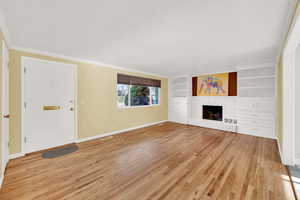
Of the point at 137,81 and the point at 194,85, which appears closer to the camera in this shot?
the point at 137,81

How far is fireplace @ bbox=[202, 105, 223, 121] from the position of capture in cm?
480

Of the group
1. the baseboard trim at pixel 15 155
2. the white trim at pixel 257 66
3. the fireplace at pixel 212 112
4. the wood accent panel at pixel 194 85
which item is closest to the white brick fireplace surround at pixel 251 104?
the white trim at pixel 257 66

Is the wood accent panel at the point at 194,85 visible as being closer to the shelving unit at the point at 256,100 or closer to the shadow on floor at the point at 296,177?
the shelving unit at the point at 256,100

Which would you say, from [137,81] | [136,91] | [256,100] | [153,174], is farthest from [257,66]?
[153,174]

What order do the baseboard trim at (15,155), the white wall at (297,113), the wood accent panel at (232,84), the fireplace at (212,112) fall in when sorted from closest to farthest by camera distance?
the white wall at (297,113), the baseboard trim at (15,155), the wood accent panel at (232,84), the fireplace at (212,112)

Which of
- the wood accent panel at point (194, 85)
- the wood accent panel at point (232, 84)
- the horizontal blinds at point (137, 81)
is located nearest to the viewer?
the horizontal blinds at point (137, 81)

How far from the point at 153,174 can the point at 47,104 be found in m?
2.83

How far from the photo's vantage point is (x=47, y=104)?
2.85m

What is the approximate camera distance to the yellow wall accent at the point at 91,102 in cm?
247

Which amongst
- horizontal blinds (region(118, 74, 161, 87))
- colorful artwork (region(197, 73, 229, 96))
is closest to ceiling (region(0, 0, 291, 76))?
horizontal blinds (region(118, 74, 161, 87))

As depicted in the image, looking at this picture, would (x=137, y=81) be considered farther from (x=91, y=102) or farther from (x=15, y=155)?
(x=15, y=155)

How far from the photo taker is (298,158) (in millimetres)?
2215

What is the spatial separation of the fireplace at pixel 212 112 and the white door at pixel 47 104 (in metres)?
4.81

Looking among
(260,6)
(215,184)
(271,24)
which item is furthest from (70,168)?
(271,24)
